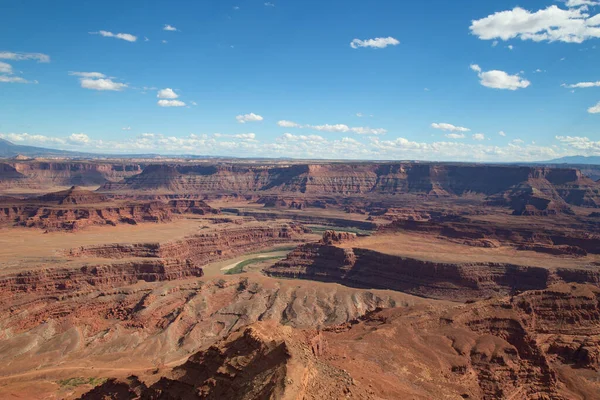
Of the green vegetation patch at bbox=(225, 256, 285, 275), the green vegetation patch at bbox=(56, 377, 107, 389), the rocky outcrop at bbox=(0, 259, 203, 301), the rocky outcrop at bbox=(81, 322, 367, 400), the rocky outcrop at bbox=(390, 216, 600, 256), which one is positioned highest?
the rocky outcrop at bbox=(81, 322, 367, 400)

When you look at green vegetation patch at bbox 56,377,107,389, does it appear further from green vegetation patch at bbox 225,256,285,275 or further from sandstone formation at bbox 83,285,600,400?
green vegetation patch at bbox 225,256,285,275

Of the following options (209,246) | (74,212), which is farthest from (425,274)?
(74,212)

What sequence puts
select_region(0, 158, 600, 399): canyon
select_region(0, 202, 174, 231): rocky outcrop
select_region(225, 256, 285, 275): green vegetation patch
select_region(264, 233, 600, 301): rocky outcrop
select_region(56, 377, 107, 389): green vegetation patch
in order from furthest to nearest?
select_region(0, 202, 174, 231): rocky outcrop → select_region(225, 256, 285, 275): green vegetation patch → select_region(264, 233, 600, 301): rocky outcrop → select_region(56, 377, 107, 389): green vegetation patch → select_region(0, 158, 600, 399): canyon

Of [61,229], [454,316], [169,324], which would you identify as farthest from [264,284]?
[61,229]

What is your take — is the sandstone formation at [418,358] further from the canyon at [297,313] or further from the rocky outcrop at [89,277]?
the rocky outcrop at [89,277]

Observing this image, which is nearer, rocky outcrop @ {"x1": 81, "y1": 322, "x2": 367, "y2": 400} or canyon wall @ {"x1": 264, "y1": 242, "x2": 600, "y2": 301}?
rocky outcrop @ {"x1": 81, "y1": 322, "x2": 367, "y2": 400}

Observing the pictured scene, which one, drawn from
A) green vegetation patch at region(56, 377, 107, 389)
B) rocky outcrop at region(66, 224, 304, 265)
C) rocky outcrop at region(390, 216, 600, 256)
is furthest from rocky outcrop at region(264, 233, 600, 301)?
green vegetation patch at region(56, 377, 107, 389)
